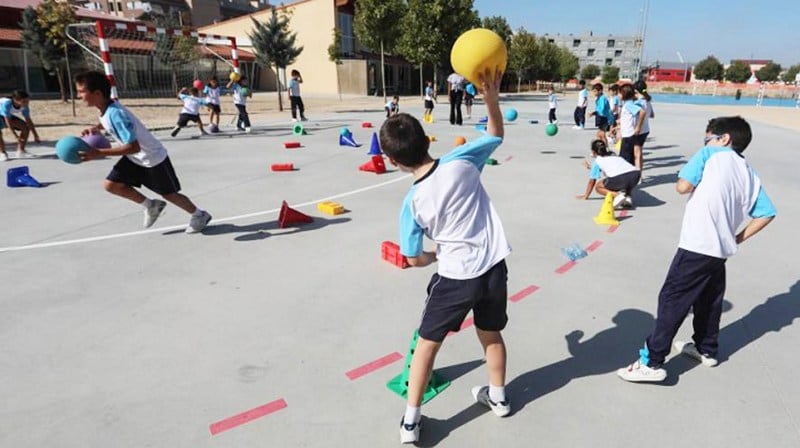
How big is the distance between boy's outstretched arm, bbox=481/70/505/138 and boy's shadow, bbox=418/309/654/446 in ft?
5.55

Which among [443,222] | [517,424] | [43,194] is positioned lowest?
[517,424]

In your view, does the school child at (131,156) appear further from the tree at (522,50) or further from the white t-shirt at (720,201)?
the tree at (522,50)

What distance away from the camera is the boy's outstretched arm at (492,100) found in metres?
2.67

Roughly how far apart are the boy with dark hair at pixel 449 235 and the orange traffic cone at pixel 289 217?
4205 mm

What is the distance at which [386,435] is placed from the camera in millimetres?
2762

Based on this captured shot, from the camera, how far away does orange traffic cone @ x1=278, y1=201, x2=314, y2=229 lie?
6.44 m

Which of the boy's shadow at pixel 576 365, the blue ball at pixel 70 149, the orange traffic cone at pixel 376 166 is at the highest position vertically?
the blue ball at pixel 70 149

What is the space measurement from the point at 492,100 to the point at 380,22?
32.7 m

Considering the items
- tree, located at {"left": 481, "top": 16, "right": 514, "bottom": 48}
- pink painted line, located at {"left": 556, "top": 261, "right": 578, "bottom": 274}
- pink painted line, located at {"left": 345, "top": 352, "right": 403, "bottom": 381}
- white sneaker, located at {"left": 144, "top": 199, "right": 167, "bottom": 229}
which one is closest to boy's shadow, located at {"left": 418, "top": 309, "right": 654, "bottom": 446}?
pink painted line, located at {"left": 345, "top": 352, "right": 403, "bottom": 381}

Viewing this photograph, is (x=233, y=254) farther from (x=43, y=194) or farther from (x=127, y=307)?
(x=43, y=194)

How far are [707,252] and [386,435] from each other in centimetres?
227

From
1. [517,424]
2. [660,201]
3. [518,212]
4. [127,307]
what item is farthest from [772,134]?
[127,307]

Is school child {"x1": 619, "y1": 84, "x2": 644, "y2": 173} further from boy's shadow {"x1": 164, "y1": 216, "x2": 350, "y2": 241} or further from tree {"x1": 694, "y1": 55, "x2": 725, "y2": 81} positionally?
tree {"x1": 694, "y1": 55, "x2": 725, "y2": 81}

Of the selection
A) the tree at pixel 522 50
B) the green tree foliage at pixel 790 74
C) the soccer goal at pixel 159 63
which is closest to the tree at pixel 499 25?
the tree at pixel 522 50
